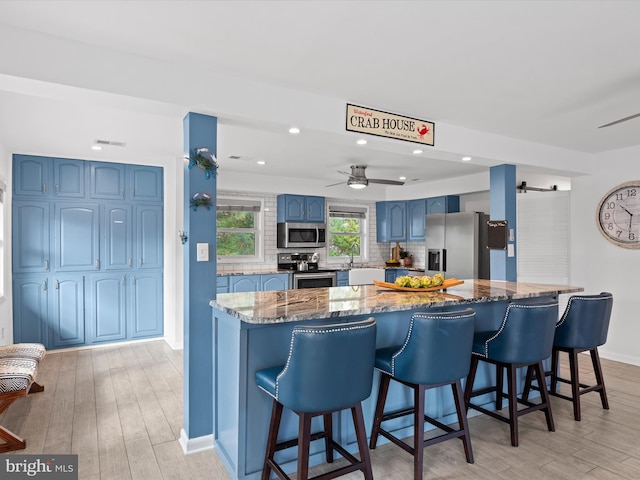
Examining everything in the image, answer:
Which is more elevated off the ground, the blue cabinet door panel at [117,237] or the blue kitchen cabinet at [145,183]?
the blue kitchen cabinet at [145,183]

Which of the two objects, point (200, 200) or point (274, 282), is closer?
point (200, 200)

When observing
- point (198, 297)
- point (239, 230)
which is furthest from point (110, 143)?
point (239, 230)

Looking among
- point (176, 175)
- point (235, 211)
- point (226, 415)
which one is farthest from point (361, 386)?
point (235, 211)

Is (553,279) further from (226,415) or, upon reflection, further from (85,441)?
(85,441)

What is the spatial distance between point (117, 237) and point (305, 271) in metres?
2.72

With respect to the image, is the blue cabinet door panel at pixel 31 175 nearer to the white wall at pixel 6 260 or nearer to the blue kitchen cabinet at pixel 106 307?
the white wall at pixel 6 260

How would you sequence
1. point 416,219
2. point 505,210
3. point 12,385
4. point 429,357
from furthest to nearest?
point 416,219
point 505,210
point 12,385
point 429,357

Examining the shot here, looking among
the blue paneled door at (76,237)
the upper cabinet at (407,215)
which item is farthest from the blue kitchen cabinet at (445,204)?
the blue paneled door at (76,237)

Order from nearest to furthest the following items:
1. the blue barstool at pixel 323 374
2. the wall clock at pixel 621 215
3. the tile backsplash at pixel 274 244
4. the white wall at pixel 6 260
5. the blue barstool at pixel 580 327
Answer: the blue barstool at pixel 323 374 → the blue barstool at pixel 580 327 → the white wall at pixel 6 260 → the wall clock at pixel 621 215 → the tile backsplash at pixel 274 244

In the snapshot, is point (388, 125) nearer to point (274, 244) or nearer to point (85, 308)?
point (274, 244)

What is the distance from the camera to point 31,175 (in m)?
4.70

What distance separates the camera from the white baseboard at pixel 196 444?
2654mm
